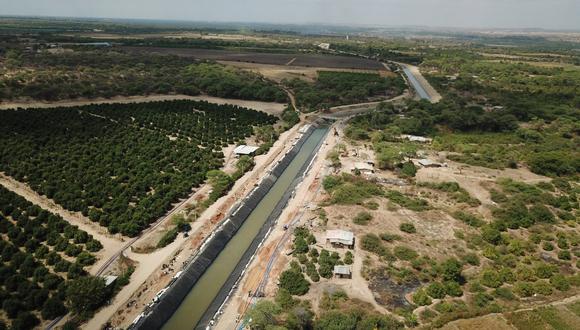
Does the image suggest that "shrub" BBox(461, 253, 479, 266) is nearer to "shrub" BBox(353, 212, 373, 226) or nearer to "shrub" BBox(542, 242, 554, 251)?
→ "shrub" BBox(542, 242, 554, 251)

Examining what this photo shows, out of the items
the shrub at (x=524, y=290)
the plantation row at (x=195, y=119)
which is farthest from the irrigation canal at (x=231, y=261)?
the shrub at (x=524, y=290)

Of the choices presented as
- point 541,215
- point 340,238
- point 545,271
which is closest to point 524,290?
point 545,271

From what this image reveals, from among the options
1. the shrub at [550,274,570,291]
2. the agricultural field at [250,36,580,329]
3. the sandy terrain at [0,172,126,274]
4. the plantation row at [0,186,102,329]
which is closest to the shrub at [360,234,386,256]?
the agricultural field at [250,36,580,329]

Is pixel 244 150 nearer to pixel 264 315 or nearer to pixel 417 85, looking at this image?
pixel 264 315

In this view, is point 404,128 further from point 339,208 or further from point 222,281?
point 222,281

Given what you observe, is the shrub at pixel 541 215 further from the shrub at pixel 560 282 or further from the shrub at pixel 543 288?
the shrub at pixel 543 288

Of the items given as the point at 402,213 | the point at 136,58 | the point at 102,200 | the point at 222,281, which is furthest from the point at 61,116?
the point at 136,58
